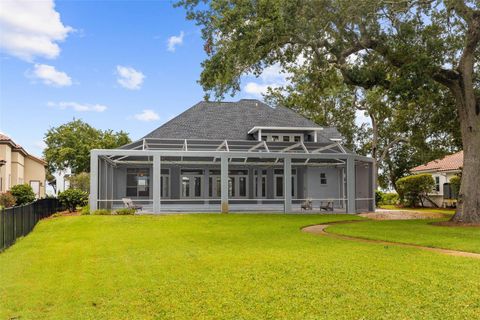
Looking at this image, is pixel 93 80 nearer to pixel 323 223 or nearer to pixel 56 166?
pixel 323 223

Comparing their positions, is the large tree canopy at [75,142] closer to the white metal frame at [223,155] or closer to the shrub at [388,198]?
the white metal frame at [223,155]

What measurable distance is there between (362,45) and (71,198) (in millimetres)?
19167

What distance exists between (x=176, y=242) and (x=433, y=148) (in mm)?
21781

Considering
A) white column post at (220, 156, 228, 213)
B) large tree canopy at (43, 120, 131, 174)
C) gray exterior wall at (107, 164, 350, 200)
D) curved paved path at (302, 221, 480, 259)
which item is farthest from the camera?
large tree canopy at (43, 120, 131, 174)

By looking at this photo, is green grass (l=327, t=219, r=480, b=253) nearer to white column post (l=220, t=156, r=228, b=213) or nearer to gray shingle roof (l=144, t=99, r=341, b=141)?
white column post (l=220, t=156, r=228, b=213)

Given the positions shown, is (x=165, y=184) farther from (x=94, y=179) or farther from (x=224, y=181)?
(x=94, y=179)

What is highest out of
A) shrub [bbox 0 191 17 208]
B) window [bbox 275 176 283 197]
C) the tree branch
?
the tree branch

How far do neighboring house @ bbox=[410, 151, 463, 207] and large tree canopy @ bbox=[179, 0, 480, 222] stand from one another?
15.2 metres

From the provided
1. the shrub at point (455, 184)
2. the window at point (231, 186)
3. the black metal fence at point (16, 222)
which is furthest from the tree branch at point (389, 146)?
the black metal fence at point (16, 222)

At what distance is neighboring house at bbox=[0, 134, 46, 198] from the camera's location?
34.1m

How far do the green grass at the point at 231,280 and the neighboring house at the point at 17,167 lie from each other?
71.3 feet

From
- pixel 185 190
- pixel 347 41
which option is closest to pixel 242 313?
pixel 347 41

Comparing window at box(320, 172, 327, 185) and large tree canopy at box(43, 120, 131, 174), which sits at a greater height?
large tree canopy at box(43, 120, 131, 174)

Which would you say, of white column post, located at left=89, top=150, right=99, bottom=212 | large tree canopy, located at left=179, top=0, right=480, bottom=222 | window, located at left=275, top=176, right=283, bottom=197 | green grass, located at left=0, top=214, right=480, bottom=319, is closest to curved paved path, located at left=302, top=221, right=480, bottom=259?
green grass, located at left=0, top=214, right=480, bottom=319
